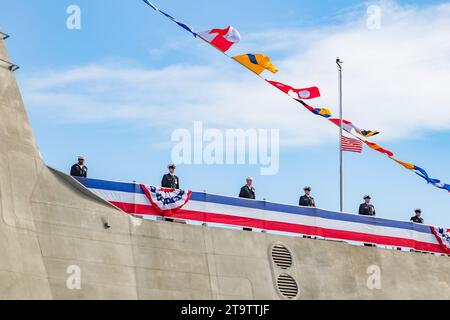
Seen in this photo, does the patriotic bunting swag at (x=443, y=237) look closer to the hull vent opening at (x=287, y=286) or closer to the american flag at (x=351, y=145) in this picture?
the american flag at (x=351, y=145)

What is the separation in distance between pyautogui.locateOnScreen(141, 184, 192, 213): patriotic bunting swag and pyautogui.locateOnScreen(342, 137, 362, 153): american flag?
30.6 ft

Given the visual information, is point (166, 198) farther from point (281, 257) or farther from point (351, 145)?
point (351, 145)

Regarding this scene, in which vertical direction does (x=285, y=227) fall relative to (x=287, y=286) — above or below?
above

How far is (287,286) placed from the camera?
24266 mm

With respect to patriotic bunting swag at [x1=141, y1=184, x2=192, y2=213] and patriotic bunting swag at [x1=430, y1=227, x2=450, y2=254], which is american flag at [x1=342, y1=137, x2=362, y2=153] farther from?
patriotic bunting swag at [x1=141, y1=184, x2=192, y2=213]

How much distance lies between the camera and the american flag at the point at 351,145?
3138 cm

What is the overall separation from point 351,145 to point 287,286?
340 inches

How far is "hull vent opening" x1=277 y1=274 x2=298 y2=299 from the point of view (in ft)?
79.0

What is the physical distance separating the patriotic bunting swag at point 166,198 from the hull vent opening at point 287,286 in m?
3.42

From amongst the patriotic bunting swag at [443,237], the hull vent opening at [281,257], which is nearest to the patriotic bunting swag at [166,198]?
the hull vent opening at [281,257]

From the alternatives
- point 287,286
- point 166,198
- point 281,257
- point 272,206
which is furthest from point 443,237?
point 166,198
